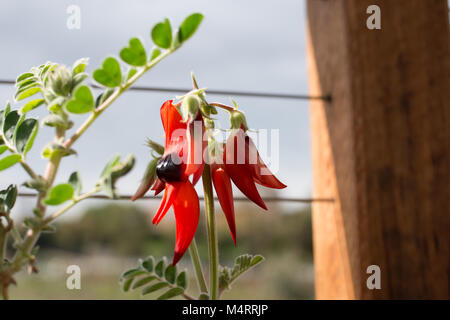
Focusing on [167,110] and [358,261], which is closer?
[167,110]

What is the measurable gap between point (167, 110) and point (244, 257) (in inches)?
5.7

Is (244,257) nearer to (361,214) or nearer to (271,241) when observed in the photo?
(361,214)

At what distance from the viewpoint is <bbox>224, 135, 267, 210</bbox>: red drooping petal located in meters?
0.40

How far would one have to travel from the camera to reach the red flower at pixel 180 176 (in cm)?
38

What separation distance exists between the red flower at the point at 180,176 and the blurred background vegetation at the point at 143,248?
49.5 ft

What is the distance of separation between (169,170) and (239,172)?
6cm

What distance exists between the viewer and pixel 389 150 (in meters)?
0.74

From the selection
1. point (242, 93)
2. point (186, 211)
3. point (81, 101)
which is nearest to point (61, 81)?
point (81, 101)

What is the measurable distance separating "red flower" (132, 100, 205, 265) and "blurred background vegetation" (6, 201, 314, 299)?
1509 cm

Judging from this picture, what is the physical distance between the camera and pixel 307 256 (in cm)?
1714

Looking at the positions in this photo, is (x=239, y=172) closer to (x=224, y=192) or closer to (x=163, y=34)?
(x=224, y=192)

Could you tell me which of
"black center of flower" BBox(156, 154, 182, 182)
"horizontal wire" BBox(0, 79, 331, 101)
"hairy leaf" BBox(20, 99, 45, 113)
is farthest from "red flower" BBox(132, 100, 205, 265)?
"horizontal wire" BBox(0, 79, 331, 101)

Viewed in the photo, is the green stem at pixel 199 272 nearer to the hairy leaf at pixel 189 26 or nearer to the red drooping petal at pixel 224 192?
the red drooping petal at pixel 224 192
